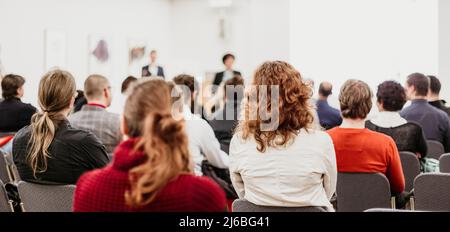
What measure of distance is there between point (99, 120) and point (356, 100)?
5.60 ft

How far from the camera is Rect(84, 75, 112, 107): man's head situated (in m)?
3.91

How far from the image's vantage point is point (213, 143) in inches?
151

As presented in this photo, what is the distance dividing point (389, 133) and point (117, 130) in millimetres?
1822

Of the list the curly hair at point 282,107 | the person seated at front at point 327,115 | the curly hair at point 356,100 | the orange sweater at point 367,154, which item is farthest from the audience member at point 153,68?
the curly hair at point 282,107

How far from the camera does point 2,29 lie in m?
6.89

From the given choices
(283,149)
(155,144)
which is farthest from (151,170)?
(283,149)

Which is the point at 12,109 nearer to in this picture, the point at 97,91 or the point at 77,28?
the point at 97,91

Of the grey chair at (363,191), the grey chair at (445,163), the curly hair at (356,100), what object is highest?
the curly hair at (356,100)

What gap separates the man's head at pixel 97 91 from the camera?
3.91m

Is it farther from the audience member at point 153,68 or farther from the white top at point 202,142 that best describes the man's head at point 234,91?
the audience member at point 153,68

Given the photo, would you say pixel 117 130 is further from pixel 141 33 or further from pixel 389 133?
pixel 141 33

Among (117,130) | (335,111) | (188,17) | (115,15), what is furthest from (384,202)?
(188,17)

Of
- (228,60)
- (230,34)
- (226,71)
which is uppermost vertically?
(230,34)

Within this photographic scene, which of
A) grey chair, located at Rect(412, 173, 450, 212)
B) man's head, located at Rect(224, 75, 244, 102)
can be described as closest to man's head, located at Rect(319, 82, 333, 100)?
man's head, located at Rect(224, 75, 244, 102)
